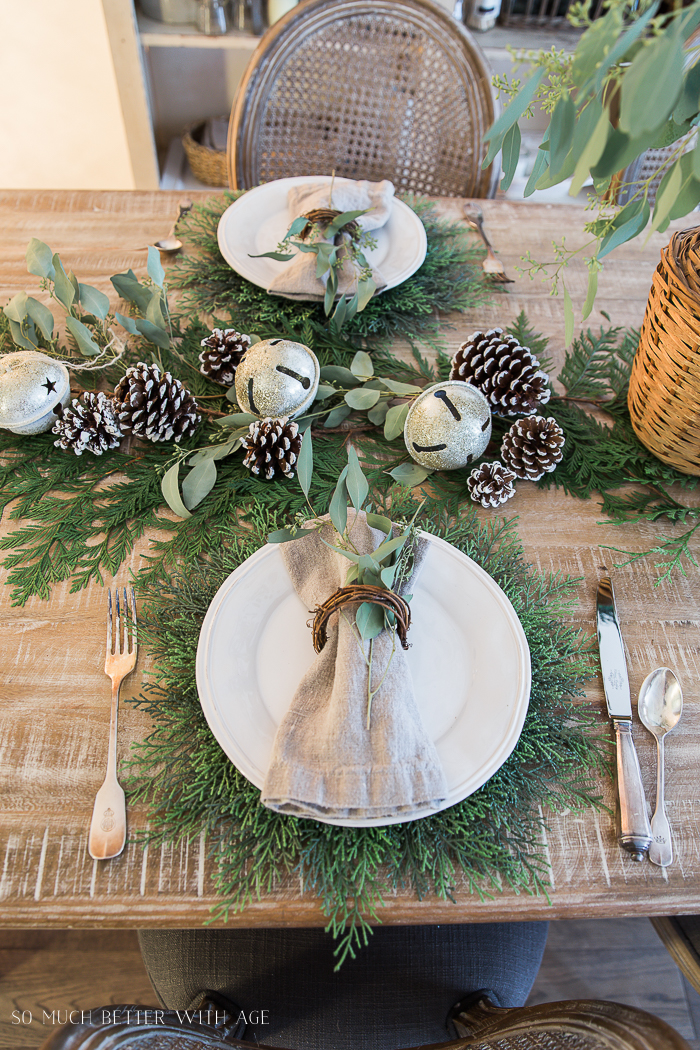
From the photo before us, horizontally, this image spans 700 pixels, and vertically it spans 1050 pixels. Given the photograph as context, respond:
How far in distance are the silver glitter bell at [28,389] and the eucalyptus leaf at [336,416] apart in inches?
11.0

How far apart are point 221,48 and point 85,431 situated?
5.26ft

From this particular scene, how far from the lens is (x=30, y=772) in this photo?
0.52m

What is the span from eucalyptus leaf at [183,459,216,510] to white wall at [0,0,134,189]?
1.57 m

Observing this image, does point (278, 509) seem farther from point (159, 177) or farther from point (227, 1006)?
point (159, 177)

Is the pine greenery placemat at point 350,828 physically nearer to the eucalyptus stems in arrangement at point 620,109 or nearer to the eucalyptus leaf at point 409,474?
the eucalyptus leaf at point 409,474

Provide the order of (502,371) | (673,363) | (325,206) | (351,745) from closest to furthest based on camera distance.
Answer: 1. (351,745)
2. (673,363)
3. (502,371)
4. (325,206)

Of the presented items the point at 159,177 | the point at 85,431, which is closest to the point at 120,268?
the point at 85,431

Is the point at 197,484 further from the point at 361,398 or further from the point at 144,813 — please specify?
the point at 144,813

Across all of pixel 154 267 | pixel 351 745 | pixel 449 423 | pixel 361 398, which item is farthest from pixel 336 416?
pixel 351 745

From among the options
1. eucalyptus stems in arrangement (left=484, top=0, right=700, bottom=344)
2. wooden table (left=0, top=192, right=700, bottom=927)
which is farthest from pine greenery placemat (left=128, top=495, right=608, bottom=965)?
eucalyptus stems in arrangement (left=484, top=0, right=700, bottom=344)

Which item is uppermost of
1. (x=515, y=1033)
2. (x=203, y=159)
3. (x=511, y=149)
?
(x=511, y=149)

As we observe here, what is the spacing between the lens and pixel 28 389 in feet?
2.14

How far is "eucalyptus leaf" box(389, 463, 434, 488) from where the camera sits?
0.67 meters

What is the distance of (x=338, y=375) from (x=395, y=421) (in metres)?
0.09
